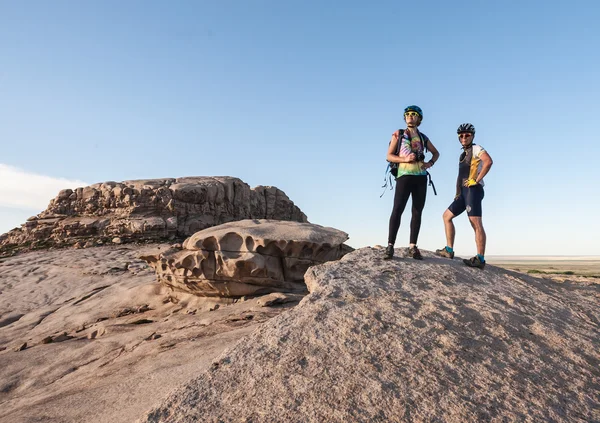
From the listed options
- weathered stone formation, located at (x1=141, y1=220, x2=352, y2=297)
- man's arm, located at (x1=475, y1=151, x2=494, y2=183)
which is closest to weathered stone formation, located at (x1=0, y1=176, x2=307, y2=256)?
weathered stone formation, located at (x1=141, y1=220, x2=352, y2=297)

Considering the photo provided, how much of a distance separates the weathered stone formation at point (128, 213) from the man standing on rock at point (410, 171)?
17065 mm

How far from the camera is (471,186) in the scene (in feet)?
18.6

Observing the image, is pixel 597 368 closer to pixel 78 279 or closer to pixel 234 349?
pixel 234 349

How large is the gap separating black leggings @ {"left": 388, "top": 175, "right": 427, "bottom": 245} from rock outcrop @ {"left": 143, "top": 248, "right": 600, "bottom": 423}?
719 millimetres

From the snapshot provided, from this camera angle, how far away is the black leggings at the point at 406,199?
17.9 ft

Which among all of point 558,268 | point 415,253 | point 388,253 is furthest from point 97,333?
point 558,268

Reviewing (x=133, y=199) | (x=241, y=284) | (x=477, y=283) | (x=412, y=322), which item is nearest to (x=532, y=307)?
(x=477, y=283)

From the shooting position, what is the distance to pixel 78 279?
1427cm

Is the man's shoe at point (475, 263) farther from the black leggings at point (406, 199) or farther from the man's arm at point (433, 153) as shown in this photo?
the man's arm at point (433, 153)

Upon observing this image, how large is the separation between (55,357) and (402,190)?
648 cm

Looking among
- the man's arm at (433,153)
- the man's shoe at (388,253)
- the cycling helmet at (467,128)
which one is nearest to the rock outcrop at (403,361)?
→ the man's shoe at (388,253)

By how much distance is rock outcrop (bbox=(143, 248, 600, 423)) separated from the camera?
9.50ft

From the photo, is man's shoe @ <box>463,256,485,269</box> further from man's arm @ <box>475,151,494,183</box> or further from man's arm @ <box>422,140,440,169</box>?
man's arm @ <box>422,140,440,169</box>

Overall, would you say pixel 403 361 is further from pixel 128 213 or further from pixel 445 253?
pixel 128 213
